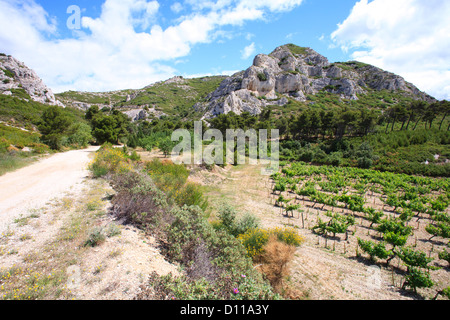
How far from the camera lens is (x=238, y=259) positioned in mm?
5578

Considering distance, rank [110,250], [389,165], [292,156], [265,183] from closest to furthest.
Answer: [110,250]
[265,183]
[389,165]
[292,156]

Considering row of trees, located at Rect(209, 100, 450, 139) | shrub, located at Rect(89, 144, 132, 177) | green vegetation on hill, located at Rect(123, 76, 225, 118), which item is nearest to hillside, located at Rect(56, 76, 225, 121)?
green vegetation on hill, located at Rect(123, 76, 225, 118)

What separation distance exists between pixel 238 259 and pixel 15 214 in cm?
750

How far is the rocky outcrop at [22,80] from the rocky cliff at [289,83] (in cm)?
4979

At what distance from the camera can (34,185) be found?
28.2 ft

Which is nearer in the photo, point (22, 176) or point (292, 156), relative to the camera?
point (22, 176)

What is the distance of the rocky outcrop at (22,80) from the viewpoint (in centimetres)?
4439

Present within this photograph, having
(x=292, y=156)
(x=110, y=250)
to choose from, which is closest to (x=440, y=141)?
(x=292, y=156)

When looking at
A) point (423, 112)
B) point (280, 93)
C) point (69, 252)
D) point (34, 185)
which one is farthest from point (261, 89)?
point (69, 252)

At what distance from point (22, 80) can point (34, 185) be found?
64354mm

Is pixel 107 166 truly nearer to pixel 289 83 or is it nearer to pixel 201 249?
pixel 201 249

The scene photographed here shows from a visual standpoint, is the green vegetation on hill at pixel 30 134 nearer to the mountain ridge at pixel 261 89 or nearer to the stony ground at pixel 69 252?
the stony ground at pixel 69 252

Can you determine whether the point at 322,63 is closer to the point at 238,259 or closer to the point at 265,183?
the point at 265,183

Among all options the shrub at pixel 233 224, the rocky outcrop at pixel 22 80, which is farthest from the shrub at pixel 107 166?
the rocky outcrop at pixel 22 80
